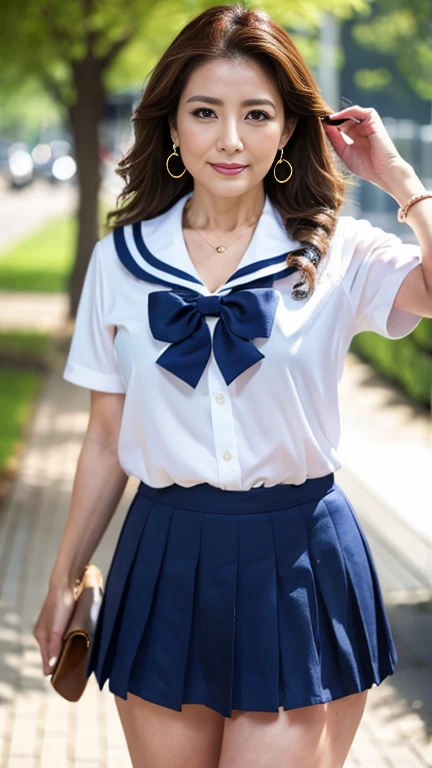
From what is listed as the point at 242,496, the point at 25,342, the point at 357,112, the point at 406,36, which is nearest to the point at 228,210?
the point at 357,112

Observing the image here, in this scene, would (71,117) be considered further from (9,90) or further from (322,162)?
(322,162)

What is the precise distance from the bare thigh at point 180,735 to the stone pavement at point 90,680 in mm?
1646

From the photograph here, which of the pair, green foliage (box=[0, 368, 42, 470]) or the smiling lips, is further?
green foliage (box=[0, 368, 42, 470])

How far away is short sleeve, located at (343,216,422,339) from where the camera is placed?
2334 millimetres

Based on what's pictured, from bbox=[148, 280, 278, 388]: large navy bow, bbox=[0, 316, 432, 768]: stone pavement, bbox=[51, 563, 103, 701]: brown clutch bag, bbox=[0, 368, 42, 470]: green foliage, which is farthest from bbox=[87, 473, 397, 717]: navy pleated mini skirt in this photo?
bbox=[0, 368, 42, 470]: green foliage

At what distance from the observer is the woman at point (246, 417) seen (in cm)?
230

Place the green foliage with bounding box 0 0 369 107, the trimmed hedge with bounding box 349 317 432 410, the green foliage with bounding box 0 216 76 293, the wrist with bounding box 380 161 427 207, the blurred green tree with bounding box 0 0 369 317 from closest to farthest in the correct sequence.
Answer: the wrist with bounding box 380 161 427 207 → the green foliage with bounding box 0 0 369 107 → the blurred green tree with bounding box 0 0 369 317 → the trimmed hedge with bounding box 349 317 432 410 → the green foliage with bounding box 0 216 76 293

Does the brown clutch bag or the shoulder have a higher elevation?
the shoulder

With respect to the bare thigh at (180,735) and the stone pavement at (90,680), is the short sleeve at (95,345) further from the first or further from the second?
the stone pavement at (90,680)

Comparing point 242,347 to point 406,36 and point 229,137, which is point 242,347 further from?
point 406,36

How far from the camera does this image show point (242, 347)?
2277 mm

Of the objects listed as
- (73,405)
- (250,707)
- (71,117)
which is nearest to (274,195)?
(250,707)

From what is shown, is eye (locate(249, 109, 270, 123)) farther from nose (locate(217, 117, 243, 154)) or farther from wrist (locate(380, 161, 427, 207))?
wrist (locate(380, 161, 427, 207))

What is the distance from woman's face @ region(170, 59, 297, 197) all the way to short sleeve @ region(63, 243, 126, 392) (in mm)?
337
